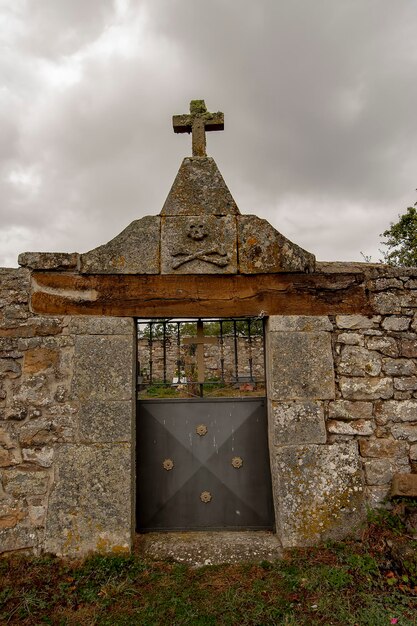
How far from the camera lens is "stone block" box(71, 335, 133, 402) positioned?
11.1 feet

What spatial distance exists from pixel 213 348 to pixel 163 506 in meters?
6.31

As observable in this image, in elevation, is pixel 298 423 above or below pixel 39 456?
above

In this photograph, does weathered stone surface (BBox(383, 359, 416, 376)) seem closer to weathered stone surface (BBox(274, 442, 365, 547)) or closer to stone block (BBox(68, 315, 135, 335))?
weathered stone surface (BBox(274, 442, 365, 547))

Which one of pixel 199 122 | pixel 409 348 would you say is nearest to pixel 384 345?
pixel 409 348

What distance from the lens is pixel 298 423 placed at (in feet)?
11.1

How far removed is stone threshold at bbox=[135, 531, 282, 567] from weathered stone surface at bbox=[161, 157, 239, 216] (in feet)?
9.35

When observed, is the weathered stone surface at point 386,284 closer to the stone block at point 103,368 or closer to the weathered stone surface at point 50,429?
the stone block at point 103,368

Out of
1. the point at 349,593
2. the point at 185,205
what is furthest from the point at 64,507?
the point at 185,205

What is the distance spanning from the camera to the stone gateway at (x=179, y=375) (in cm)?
325

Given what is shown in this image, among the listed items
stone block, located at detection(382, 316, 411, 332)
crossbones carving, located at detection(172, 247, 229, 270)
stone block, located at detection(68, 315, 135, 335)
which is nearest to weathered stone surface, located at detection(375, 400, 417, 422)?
stone block, located at detection(382, 316, 411, 332)

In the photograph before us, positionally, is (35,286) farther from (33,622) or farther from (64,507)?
(33,622)

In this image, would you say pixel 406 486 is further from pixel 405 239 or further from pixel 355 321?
pixel 405 239

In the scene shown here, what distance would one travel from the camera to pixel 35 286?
350cm

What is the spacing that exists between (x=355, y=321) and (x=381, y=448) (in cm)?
109
